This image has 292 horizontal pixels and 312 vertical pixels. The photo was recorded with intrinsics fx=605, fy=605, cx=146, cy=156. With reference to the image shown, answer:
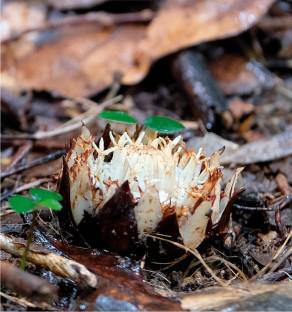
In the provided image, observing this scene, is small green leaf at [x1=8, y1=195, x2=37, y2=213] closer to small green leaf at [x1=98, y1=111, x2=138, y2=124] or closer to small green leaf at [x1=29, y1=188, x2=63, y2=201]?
small green leaf at [x1=29, y1=188, x2=63, y2=201]

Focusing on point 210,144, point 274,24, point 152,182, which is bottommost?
point 210,144

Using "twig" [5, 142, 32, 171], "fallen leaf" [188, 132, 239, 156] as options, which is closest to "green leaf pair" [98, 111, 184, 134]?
"fallen leaf" [188, 132, 239, 156]

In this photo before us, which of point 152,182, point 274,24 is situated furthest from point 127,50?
point 152,182

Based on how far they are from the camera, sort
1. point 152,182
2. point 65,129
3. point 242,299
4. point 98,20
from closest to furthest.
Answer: point 242,299, point 152,182, point 65,129, point 98,20

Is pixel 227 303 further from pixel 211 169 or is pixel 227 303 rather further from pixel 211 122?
pixel 211 122

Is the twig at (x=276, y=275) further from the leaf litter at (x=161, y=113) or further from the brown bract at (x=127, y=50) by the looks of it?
the brown bract at (x=127, y=50)

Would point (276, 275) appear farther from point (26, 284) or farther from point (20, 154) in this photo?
point (20, 154)

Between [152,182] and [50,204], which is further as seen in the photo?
[152,182]
